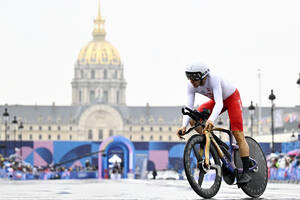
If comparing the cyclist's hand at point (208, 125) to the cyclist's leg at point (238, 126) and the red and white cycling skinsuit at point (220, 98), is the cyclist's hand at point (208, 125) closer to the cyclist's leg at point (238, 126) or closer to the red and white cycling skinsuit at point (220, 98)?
the red and white cycling skinsuit at point (220, 98)

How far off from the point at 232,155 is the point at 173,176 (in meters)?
45.8

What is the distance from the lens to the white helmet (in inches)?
336

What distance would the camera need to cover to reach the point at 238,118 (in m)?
8.95

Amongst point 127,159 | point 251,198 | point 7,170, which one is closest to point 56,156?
point 127,159

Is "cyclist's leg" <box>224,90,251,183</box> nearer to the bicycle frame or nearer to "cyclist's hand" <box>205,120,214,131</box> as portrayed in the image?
the bicycle frame

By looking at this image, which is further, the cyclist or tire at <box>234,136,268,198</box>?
tire at <box>234,136,268,198</box>

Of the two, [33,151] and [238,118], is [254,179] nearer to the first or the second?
[238,118]

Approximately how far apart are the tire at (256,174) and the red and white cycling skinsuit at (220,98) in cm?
45

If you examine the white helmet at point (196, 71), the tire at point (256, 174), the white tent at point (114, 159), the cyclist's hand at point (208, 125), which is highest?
the white tent at point (114, 159)

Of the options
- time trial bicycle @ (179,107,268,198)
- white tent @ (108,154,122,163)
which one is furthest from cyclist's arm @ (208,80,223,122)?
white tent @ (108,154,122,163)

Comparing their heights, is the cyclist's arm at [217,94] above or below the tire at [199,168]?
above

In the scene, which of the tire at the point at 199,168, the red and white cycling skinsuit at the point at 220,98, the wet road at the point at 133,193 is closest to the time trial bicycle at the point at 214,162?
the tire at the point at 199,168

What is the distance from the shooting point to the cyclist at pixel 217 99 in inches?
338

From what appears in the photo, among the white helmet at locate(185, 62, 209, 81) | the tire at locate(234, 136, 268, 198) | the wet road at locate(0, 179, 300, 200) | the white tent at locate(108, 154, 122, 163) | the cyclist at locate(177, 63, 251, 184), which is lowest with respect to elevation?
the wet road at locate(0, 179, 300, 200)
